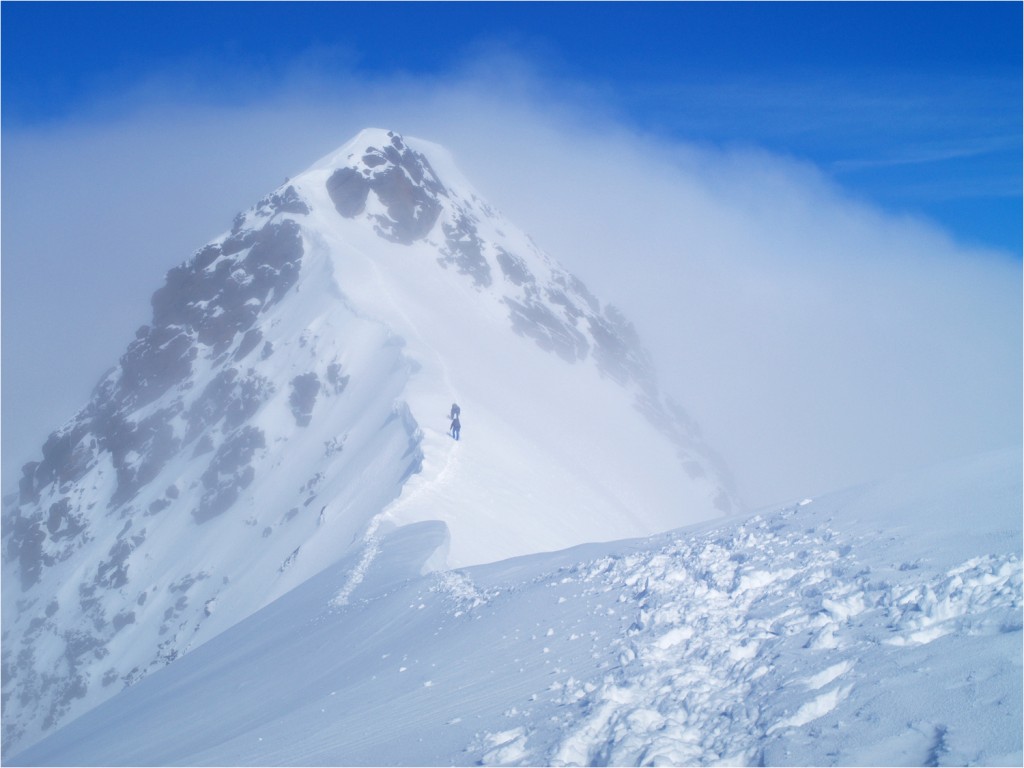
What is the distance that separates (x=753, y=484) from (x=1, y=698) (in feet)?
221

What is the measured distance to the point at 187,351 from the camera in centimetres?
5434

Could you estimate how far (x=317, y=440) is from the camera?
40438 mm

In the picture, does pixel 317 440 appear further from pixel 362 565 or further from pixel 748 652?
pixel 748 652

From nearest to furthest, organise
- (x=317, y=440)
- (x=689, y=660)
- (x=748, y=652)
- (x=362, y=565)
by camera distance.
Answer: (x=748, y=652), (x=689, y=660), (x=362, y=565), (x=317, y=440)

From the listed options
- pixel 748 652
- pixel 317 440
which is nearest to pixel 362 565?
pixel 748 652

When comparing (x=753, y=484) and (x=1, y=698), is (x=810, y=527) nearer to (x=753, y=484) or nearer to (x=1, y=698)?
(x=1, y=698)

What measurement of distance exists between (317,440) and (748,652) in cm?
3548

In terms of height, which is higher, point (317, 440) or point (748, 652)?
point (317, 440)

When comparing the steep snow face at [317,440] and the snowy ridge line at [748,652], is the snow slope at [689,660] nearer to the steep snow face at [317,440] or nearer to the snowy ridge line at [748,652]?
the snowy ridge line at [748,652]

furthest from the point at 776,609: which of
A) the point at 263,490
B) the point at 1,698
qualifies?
the point at 1,698

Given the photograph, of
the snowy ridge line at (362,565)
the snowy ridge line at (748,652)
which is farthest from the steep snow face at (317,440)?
the snowy ridge line at (748,652)

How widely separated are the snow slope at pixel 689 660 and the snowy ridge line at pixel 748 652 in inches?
0.8

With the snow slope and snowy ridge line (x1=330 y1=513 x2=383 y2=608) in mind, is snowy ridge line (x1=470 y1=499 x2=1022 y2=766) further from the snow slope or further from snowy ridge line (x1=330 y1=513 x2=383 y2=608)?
snowy ridge line (x1=330 y1=513 x2=383 y2=608)

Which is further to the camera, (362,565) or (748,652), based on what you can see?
(362,565)
